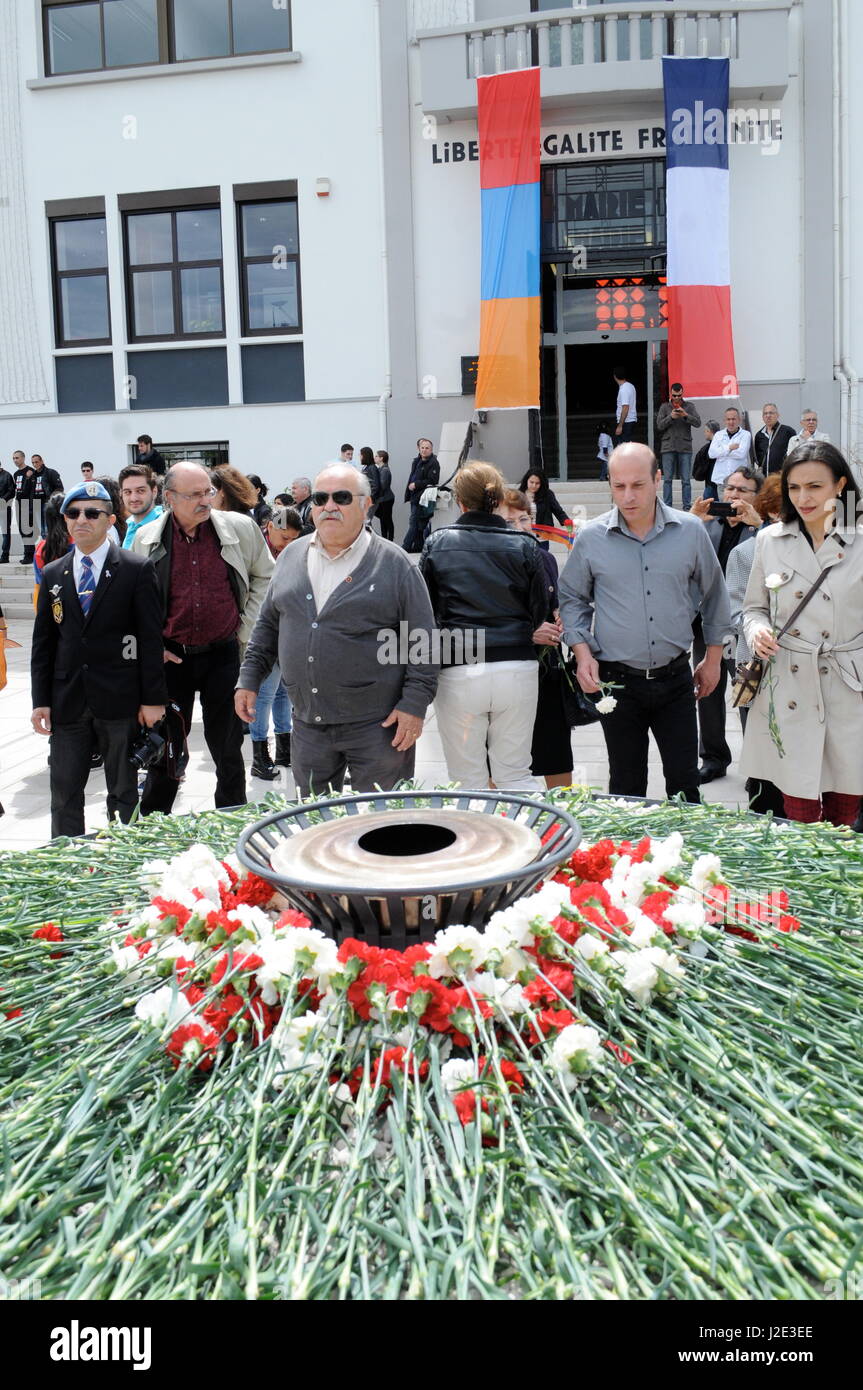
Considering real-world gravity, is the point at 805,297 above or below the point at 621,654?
above

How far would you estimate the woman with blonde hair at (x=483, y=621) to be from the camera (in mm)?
5219

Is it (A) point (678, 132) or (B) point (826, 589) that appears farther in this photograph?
(A) point (678, 132)

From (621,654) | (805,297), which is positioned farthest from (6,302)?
(621,654)

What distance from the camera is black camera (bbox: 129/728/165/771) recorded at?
512cm

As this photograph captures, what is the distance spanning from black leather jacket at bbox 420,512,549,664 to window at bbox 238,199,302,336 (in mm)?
15463

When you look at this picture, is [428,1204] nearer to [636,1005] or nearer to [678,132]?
[636,1005]

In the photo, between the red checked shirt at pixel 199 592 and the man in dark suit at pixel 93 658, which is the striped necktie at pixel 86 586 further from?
the red checked shirt at pixel 199 592

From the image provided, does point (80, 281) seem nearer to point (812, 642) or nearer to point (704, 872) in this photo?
point (812, 642)

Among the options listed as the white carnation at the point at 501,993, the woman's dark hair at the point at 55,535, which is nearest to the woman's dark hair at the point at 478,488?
the white carnation at the point at 501,993

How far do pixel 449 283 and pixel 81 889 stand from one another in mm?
17354

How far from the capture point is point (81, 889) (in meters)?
2.78

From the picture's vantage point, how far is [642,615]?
484 cm

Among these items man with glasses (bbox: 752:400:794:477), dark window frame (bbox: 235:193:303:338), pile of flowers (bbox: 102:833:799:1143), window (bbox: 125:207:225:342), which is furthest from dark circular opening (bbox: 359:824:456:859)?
window (bbox: 125:207:225:342)

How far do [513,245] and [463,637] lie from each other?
13713 mm
